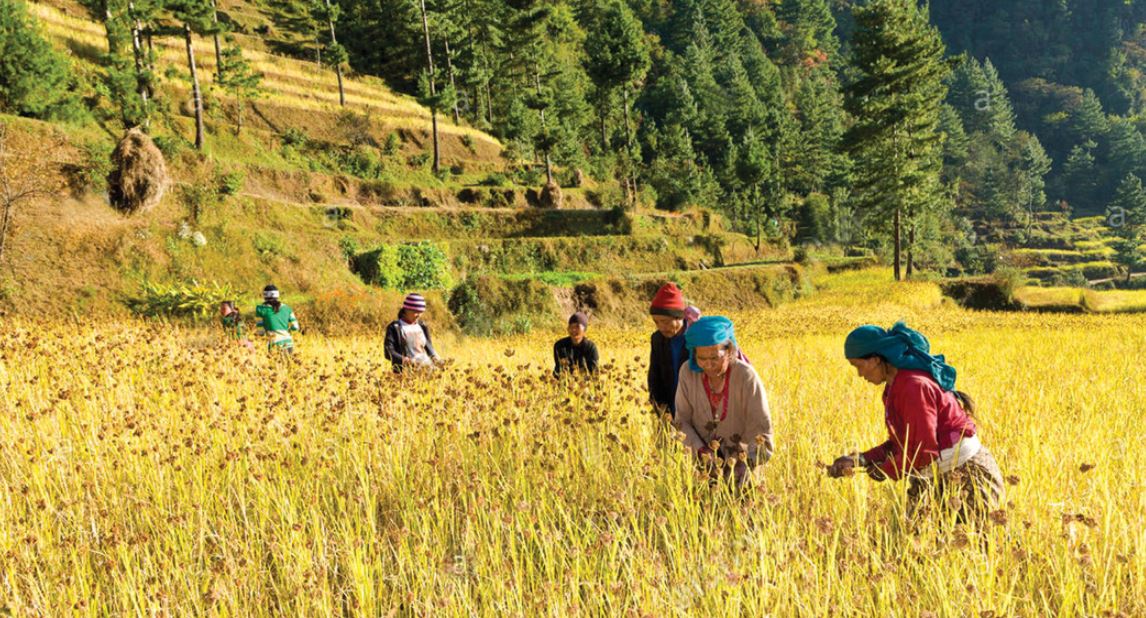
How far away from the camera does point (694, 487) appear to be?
3.59 meters

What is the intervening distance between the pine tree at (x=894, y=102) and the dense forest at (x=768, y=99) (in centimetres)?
12

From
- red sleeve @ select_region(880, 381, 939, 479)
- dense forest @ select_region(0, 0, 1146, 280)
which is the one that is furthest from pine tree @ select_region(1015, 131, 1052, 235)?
red sleeve @ select_region(880, 381, 939, 479)

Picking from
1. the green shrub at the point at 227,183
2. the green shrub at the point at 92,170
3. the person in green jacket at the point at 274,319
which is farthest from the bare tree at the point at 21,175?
the person in green jacket at the point at 274,319

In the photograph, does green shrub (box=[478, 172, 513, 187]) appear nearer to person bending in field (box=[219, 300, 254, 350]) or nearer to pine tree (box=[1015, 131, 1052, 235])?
person bending in field (box=[219, 300, 254, 350])

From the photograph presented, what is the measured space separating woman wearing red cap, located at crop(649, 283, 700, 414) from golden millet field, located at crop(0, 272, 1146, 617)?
0.34m

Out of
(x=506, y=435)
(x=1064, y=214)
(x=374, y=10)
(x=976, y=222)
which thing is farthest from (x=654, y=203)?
(x=1064, y=214)

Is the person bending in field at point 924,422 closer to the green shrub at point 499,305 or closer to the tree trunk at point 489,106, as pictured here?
the green shrub at point 499,305

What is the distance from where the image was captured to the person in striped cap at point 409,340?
6691 mm

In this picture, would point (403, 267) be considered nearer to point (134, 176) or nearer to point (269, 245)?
point (269, 245)

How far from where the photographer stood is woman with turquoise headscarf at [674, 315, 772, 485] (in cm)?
327

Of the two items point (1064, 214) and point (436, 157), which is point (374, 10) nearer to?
point (436, 157)

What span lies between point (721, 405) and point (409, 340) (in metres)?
4.34

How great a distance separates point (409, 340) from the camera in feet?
22.7

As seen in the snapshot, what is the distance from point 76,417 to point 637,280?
2383 cm
